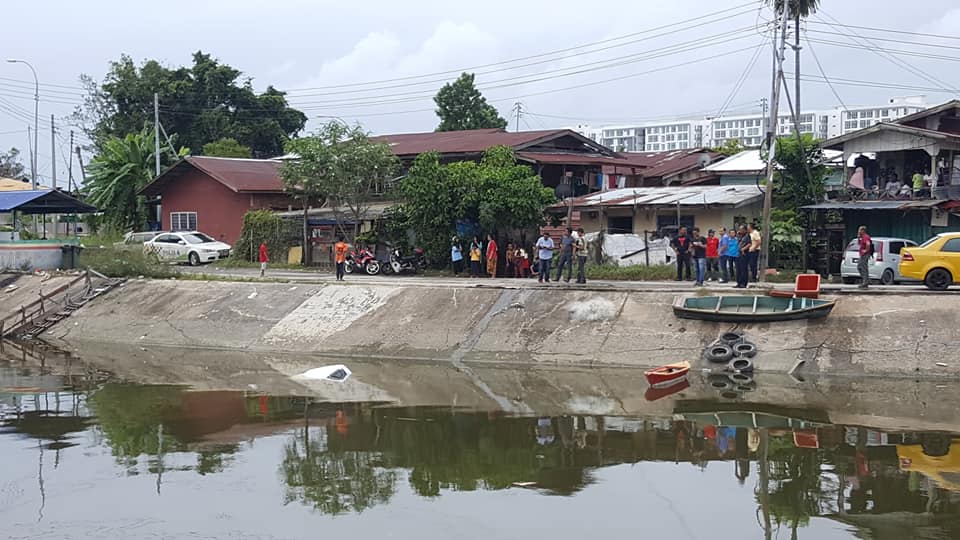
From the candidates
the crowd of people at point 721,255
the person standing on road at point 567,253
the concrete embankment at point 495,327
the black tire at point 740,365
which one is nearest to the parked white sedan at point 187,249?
the concrete embankment at point 495,327

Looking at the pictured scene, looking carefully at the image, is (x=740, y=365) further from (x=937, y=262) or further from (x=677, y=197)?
(x=677, y=197)

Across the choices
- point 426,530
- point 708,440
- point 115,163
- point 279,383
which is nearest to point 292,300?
point 279,383

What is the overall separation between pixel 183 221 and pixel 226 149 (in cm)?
964

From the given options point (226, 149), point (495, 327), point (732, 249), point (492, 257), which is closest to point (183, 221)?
point (226, 149)

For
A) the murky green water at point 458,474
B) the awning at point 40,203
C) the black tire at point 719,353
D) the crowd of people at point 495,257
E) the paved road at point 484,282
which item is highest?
the awning at point 40,203

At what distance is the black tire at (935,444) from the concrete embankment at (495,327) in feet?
17.5

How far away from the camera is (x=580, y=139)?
4403 cm

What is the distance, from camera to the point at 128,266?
36.7 metres

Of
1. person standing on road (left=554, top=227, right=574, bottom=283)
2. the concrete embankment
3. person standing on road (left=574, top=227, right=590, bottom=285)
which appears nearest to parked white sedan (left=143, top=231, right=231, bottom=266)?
the concrete embankment

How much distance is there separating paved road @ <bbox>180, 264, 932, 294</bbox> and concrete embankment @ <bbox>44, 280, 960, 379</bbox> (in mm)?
552

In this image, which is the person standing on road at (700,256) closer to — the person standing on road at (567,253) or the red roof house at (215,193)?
the person standing on road at (567,253)

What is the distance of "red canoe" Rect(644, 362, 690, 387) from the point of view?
22.3 metres

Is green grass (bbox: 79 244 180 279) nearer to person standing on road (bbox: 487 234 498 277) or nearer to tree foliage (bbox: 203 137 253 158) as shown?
person standing on road (bbox: 487 234 498 277)

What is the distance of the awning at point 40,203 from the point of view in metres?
40.1
